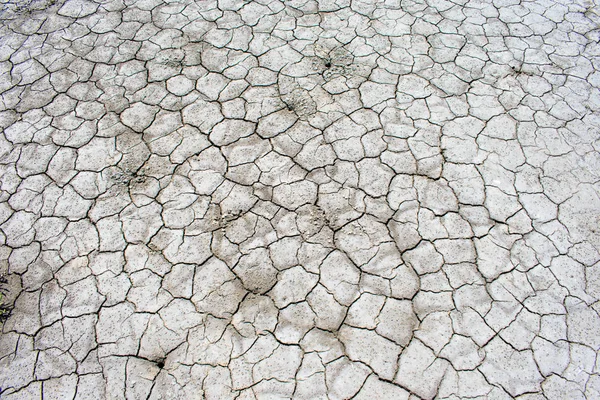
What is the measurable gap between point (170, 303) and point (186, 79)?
1880mm

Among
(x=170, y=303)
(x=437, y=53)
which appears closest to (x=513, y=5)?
(x=437, y=53)

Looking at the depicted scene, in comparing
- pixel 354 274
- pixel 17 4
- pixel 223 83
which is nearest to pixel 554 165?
pixel 354 274

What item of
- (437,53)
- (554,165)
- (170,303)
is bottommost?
(170,303)

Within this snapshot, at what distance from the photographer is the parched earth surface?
89.7 inches

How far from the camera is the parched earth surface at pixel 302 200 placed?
2.28m

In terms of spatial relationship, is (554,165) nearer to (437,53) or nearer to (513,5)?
(437,53)

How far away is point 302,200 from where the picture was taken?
2854 millimetres

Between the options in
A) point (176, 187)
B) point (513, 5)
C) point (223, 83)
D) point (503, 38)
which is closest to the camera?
point (176, 187)

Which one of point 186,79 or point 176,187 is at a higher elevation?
point 186,79

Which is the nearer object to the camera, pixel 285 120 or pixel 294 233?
pixel 294 233

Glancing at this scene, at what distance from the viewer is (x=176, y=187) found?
9.66 feet

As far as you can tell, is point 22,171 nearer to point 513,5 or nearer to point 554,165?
point 554,165

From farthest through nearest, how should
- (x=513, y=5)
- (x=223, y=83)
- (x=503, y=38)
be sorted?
(x=513, y=5)
(x=503, y=38)
(x=223, y=83)

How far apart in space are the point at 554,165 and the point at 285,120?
1.87m
